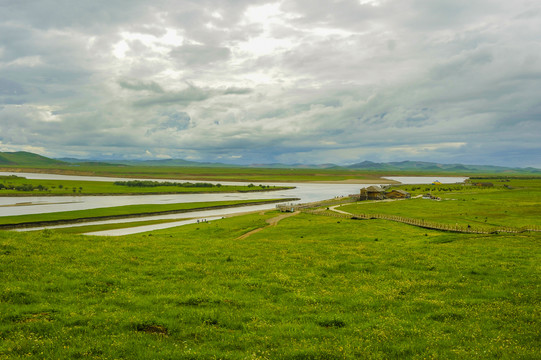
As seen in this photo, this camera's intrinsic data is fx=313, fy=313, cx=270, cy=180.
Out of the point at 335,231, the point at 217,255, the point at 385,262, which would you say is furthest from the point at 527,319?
the point at 335,231

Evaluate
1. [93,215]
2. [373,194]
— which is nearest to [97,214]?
[93,215]

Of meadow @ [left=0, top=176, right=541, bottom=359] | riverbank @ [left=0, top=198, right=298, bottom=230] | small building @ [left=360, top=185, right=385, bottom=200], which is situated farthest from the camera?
small building @ [left=360, top=185, right=385, bottom=200]

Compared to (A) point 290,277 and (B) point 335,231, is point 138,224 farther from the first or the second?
(A) point 290,277

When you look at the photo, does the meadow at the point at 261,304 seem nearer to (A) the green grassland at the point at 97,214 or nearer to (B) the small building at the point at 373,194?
(A) the green grassland at the point at 97,214

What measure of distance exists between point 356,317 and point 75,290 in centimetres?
1303

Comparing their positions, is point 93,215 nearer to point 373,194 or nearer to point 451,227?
Result: point 451,227

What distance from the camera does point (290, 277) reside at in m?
18.6

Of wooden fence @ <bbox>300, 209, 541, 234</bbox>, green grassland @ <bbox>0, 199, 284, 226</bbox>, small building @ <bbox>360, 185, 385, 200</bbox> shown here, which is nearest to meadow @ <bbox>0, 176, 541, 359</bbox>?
wooden fence @ <bbox>300, 209, 541, 234</bbox>

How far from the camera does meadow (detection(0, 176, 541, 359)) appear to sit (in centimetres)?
1026

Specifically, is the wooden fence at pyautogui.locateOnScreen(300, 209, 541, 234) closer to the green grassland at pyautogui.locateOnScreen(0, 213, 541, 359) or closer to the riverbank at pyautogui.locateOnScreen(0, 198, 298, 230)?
the green grassland at pyautogui.locateOnScreen(0, 213, 541, 359)

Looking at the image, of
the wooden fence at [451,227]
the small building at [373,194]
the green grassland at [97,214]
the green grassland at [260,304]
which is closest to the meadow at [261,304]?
the green grassland at [260,304]

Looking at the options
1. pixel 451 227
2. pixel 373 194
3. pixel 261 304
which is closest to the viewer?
pixel 261 304

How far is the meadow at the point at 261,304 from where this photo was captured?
10258 mm

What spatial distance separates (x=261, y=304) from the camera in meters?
14.4
